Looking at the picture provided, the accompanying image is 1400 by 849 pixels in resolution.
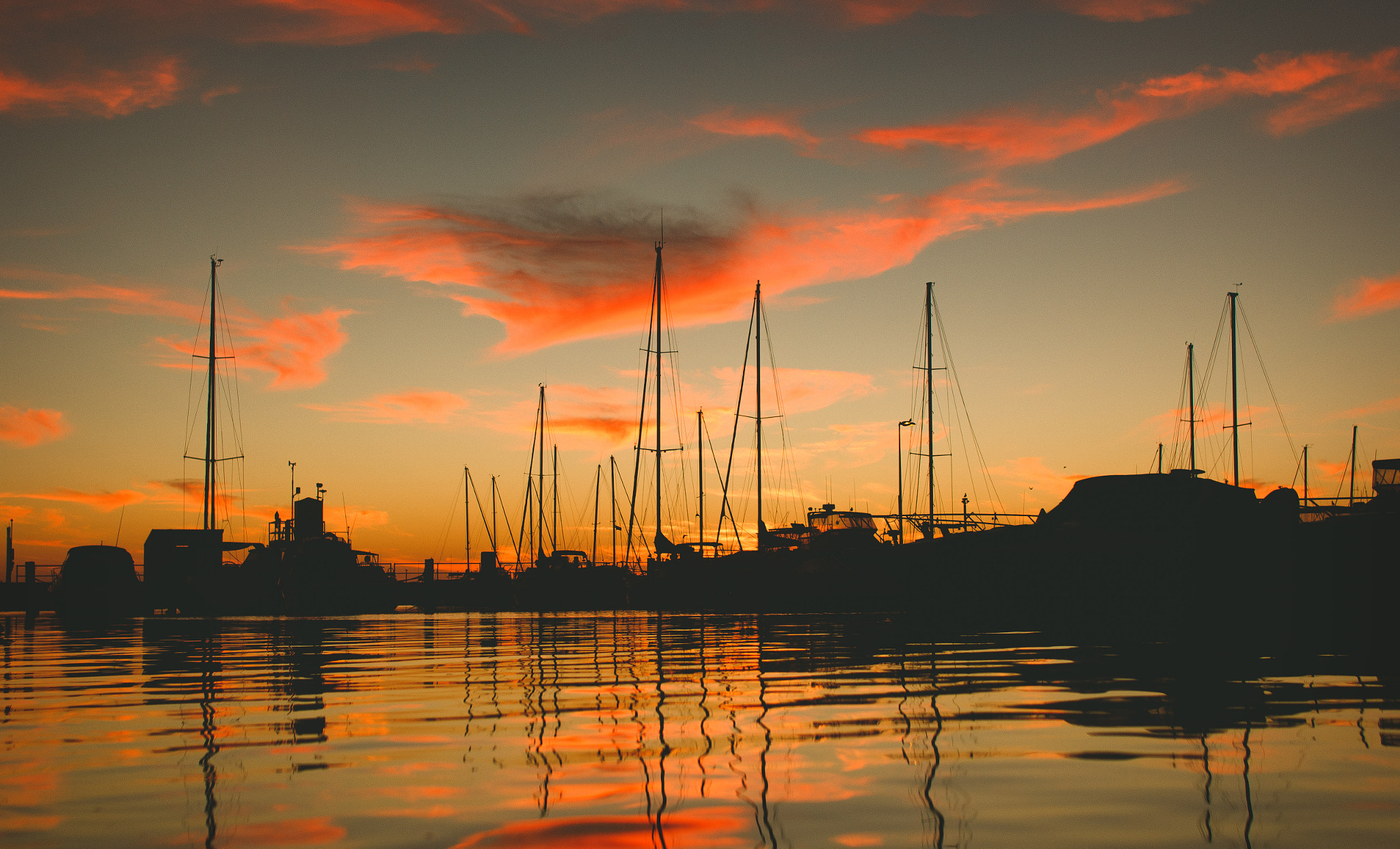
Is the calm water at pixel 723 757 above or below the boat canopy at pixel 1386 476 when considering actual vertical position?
below

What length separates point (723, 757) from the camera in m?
7.08

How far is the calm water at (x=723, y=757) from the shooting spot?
16.7ft

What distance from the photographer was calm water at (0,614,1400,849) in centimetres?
510

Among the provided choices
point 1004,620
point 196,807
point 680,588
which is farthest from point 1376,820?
point 680,588

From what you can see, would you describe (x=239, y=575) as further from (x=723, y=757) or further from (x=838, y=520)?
(x=723, y=757)

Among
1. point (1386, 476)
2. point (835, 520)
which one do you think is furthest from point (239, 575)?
point (1386, 476)

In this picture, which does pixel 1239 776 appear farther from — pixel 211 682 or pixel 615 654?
pixel 615 654

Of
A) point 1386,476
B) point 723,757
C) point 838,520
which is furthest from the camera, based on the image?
point 838,520

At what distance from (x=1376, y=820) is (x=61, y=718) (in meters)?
10.7

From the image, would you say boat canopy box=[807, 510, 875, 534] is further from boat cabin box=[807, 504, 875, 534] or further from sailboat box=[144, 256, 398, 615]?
sailboat box=[144, 256, 398, 615]

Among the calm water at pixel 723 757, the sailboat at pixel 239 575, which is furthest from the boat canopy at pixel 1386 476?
the sailboat at pixel 239 575

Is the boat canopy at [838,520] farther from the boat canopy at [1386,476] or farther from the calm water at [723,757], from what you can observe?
the calm water at [723,757]

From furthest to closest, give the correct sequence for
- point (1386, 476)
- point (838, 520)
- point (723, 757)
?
point (838, 520), point (1386, 476), point (723, 757)

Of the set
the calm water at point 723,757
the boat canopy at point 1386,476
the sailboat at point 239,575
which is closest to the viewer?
the calm water at point 723,757
